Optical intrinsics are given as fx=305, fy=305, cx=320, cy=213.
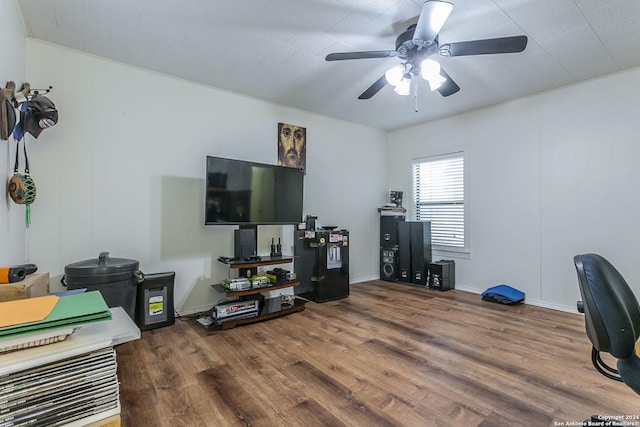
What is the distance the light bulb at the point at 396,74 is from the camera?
2.42 metres

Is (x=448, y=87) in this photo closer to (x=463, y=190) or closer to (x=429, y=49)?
(x=429, y=49)

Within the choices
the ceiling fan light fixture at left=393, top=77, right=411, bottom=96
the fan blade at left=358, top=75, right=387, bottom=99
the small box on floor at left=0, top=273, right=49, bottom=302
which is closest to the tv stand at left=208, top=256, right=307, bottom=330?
the small box on floor at left=0, top=273, right=49, bottom=302

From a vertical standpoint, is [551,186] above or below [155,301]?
above

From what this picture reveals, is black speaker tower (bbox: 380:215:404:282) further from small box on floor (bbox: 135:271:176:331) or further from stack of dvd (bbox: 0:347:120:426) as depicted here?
stack of dvd (bbox: 0:347:120:426)

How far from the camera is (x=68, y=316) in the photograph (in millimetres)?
746

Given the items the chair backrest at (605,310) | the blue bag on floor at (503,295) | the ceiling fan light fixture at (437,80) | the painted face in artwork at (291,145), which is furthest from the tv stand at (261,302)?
the chair backrest at (605,310)

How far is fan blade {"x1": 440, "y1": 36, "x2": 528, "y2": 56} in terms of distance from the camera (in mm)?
1956

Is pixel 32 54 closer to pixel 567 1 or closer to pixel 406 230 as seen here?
pixel 567 1

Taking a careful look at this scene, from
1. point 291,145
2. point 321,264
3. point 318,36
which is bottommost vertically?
point 321,264

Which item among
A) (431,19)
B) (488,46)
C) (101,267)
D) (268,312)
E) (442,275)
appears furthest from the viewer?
(442,275)

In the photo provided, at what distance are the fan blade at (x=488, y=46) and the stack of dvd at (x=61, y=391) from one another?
254 centimetres

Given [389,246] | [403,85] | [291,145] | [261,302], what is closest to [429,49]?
[403,85]

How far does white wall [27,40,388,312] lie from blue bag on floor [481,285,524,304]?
108 inches

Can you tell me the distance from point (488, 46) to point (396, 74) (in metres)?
0.65
